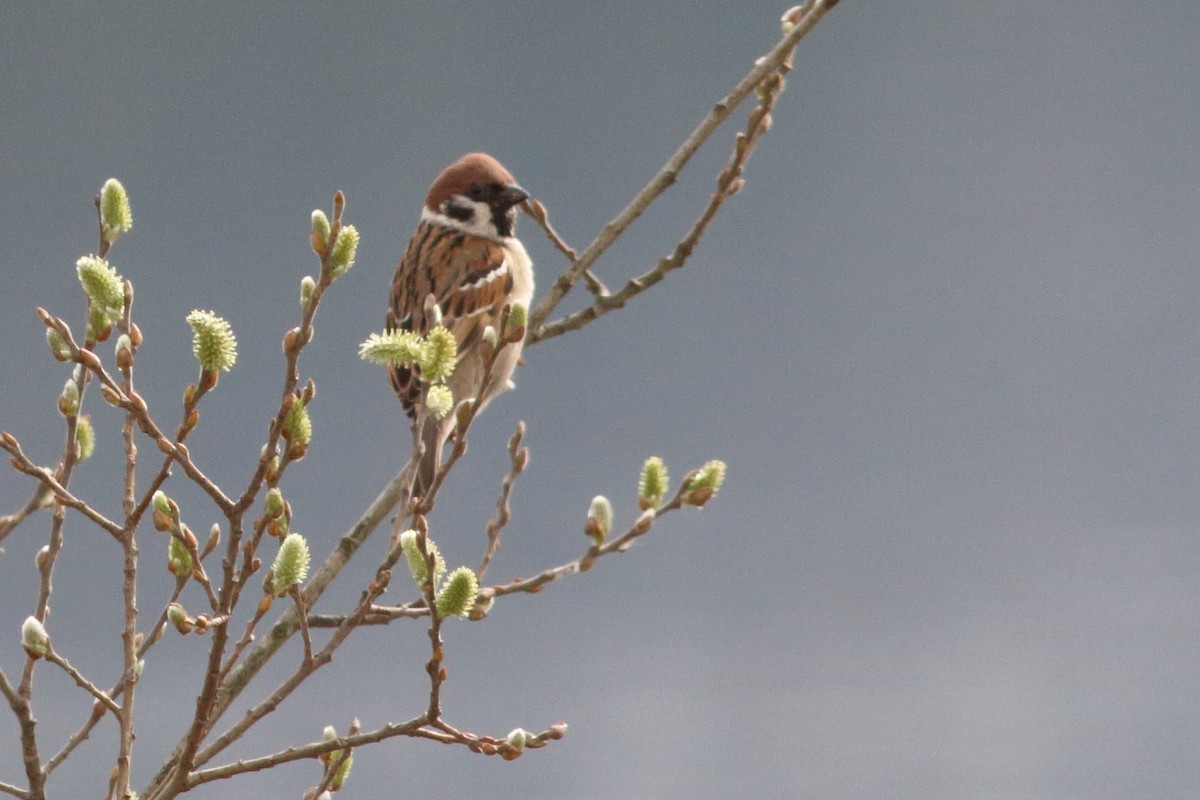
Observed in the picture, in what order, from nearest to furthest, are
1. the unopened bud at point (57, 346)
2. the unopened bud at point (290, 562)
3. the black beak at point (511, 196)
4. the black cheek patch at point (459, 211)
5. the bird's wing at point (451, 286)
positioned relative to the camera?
the unopened bud at point (290, 562)
the unopened bud at point (57, 346)
the bird's wing at point (451, 286)
the black beak at point (511, 196)
the black cheek patch at point (459, 211)

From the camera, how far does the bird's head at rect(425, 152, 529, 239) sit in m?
3.08

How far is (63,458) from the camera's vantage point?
1803 millimetres

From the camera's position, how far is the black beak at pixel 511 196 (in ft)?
9.87

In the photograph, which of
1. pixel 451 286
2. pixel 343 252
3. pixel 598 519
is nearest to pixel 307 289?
pixel 343 252

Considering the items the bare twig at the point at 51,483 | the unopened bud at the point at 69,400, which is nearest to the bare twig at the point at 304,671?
the bare twig at the point at 51,483

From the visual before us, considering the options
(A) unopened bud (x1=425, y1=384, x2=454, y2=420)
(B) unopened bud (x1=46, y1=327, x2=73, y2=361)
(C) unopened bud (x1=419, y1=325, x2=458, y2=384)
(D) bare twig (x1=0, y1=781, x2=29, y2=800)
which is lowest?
(D) bare twig (x1=0, y1=781, x2=29, y2=800)

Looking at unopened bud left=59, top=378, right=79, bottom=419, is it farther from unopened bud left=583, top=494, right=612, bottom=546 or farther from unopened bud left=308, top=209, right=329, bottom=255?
unopened bud left=583, top=494, right=612, bottom=546

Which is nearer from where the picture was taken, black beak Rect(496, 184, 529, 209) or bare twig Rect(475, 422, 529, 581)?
bare twig Rect(475, 422, 529, 581)

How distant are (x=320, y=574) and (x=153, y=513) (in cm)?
44

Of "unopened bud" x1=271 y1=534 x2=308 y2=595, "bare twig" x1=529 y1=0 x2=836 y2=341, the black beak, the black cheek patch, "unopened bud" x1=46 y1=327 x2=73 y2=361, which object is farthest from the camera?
the black cheek patch

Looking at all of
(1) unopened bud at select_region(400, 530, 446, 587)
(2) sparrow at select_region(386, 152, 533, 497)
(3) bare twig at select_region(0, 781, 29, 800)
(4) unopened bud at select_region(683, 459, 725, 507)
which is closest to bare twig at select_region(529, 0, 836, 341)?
(2) sparrow at select_region(386, 152, 533, 497)

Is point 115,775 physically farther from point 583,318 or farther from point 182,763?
point 583,318

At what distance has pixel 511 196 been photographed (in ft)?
10.0

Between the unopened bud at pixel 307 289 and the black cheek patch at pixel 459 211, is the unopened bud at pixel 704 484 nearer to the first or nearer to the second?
the unopened bud at pixel 307 289
